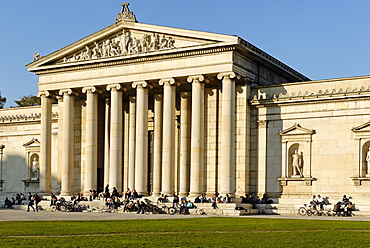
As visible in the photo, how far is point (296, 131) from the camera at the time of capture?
2256 inches

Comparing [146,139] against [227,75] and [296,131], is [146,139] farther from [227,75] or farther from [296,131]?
[296,131]

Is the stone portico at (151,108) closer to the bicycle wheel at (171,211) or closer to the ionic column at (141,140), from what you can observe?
the ionic column at (141,140)

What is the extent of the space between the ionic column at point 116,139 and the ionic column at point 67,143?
579cm

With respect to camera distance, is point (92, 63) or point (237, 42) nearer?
point (237, 42)

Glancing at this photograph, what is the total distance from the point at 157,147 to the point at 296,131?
1350 centimetres

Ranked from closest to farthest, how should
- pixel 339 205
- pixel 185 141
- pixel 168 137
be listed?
pixel 339 205 → pixel 168 137 → pixel 185 141

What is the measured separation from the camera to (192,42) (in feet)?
191

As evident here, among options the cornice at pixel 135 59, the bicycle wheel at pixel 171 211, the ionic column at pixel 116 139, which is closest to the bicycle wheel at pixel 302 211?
the bicycle wheel at pixel 171 211

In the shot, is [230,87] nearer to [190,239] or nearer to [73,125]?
[73,125]

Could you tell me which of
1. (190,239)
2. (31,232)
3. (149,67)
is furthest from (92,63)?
(190,239)

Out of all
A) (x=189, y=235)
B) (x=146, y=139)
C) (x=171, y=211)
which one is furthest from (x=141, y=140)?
(x=189, y=235)

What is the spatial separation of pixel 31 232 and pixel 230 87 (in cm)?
2930

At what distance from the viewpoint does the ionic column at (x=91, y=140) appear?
63.3 meters

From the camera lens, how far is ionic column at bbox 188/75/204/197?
187 ft
